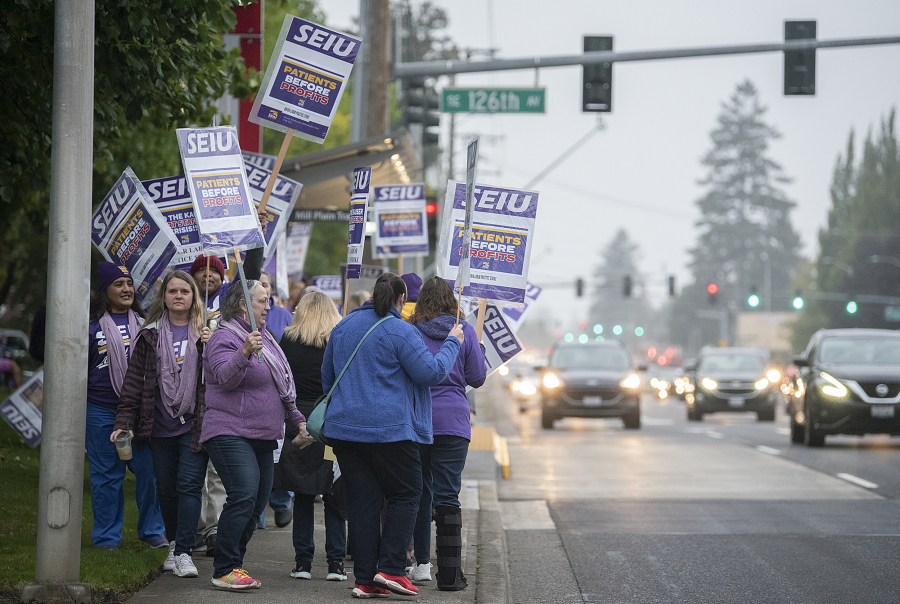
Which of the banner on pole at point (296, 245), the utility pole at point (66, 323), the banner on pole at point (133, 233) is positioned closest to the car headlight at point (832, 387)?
the banner on pole at point (296, 245)

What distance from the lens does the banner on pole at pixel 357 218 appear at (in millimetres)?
8492

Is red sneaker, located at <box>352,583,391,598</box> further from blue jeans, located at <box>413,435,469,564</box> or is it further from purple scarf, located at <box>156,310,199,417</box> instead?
purple scarf, located at <box>156,310,199,417</box>

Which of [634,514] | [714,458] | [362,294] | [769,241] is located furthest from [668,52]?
[769,241]

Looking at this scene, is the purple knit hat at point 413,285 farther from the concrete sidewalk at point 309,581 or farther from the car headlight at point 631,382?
the car headlight at point 631,382

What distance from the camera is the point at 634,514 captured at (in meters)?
11.4

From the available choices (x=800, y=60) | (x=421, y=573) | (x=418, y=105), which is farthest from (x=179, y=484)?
(x=418, y=105)

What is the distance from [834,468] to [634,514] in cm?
504

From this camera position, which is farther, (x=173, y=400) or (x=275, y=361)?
(x=173, y=400)

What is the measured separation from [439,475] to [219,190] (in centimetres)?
212

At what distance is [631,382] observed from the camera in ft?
77.2

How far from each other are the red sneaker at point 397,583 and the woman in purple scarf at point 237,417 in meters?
0.73

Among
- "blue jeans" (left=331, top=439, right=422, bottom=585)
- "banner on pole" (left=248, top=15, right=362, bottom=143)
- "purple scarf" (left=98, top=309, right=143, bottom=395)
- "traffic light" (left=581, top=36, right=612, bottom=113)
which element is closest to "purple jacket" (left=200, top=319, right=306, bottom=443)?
"blue jeans" (left=331, top=439, right=422, bottom=585)

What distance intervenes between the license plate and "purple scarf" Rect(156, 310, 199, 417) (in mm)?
12739

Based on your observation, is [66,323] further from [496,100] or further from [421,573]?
[496,100]
